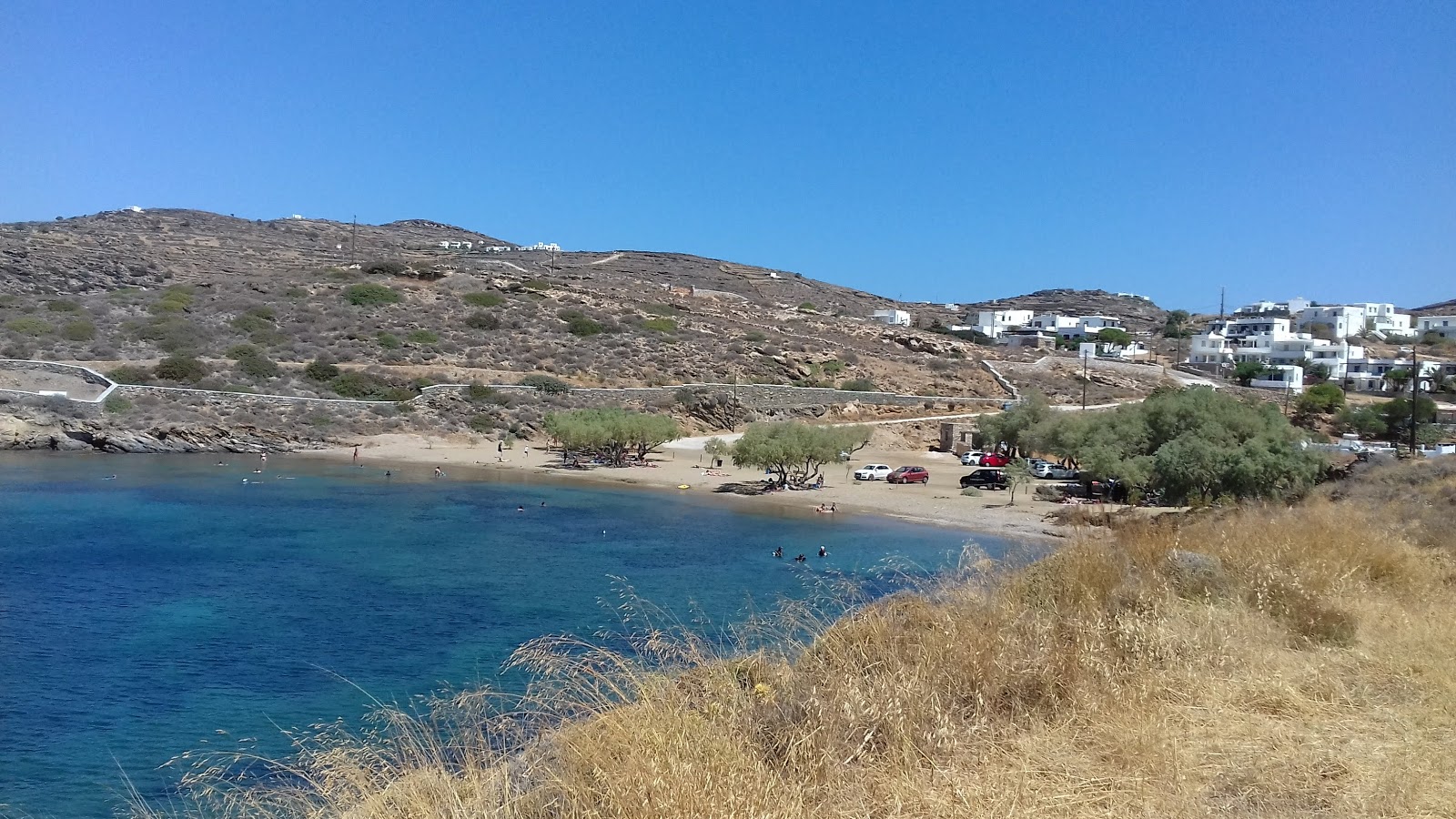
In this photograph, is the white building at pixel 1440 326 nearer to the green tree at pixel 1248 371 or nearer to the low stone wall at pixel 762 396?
the green tree at pixel 1248 371

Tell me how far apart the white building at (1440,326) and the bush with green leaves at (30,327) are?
454 ft

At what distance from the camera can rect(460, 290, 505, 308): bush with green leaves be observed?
80.9 metres

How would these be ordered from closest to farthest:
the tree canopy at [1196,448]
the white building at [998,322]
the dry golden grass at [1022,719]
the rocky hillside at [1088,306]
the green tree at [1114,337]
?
the dry golden grass at [1022,719] → the tree canopy at [1196,448] → the green tree at [1114,337] → the white building at [998,322] → the rocky hillside at [1088,306]

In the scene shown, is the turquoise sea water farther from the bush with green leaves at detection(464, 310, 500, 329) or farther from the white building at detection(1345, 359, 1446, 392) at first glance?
the white building at detection(1345, 359, 1446, 392)

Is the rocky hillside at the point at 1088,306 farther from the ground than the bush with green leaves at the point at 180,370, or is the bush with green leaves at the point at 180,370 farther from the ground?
the rocky hillside at the point at 1088,306

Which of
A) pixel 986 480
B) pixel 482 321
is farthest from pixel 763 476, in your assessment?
pixel 482 321

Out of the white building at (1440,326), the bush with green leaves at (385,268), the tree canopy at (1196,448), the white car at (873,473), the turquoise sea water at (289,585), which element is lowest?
the turquoise sea water at (289,585)

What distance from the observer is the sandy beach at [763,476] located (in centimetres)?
3819

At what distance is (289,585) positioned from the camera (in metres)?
23.1

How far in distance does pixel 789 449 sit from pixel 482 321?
127 ft

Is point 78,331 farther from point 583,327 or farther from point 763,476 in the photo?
point 763,476

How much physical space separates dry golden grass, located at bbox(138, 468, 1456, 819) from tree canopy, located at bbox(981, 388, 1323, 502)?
23.4m

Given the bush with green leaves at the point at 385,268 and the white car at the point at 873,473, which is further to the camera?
the bush with green leaves at the point at 385,268

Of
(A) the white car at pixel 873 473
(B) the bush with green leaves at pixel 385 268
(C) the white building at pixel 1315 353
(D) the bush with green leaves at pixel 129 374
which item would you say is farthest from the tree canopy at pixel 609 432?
(C) the white building at pixel 1315 353
